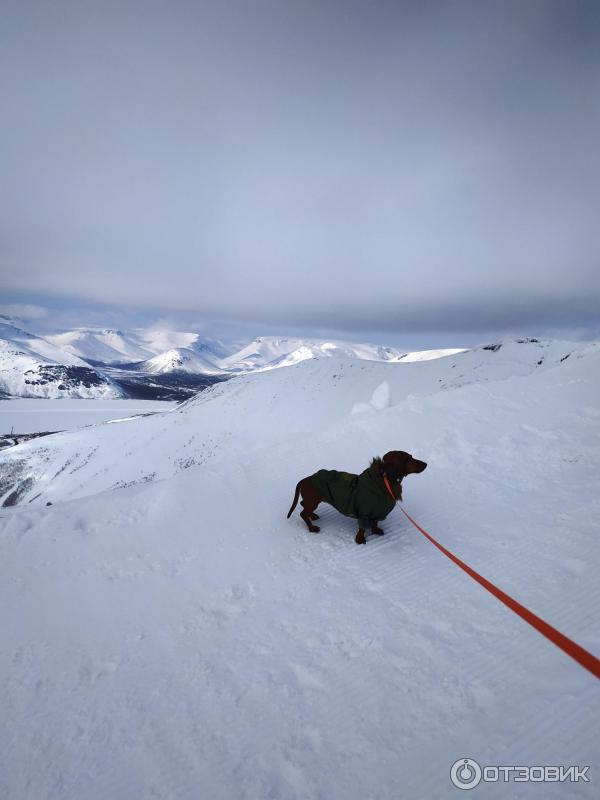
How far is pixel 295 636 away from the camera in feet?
11.4

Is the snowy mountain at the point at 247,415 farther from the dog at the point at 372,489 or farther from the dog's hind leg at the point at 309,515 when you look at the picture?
the dog at the point at 372,489

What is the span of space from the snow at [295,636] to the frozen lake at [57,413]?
11149cm

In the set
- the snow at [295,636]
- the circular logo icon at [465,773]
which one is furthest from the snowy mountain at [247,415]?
the circular logo icon at [465,773]

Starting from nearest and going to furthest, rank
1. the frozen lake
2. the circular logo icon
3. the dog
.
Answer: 1. the circular logo icon
2. the dog
3. the frozen lake

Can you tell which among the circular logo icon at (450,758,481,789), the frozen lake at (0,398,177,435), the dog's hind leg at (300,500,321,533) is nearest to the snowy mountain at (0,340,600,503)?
the dog's hind leg at (300,500,321,533)

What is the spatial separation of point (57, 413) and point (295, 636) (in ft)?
482

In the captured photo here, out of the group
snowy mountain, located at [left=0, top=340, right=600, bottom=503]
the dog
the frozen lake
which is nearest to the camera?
the dog

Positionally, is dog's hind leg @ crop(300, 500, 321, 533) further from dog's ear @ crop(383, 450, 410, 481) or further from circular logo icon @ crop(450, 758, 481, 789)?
circular logo icon @ crop(450, 758, 481, 789)

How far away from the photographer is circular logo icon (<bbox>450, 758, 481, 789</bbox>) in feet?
7.07

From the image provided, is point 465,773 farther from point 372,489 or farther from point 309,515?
point 309,515

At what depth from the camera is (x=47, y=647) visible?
3406mm

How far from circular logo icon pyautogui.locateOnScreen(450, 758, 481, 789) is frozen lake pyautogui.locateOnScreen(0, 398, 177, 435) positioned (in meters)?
116

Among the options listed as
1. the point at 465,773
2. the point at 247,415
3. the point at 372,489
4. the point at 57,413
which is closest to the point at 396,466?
the point at 372,489

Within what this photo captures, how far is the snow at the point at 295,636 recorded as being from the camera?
232 centimetres
